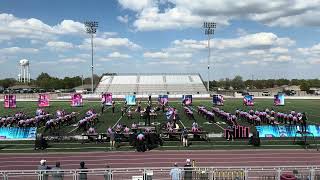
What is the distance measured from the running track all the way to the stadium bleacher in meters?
91.0

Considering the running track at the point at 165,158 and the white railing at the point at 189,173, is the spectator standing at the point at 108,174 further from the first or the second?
the running track at the point at 165,158

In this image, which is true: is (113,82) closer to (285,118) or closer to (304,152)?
(285,118)

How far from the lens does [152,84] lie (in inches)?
5059

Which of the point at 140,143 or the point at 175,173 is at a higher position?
the point at 175,173

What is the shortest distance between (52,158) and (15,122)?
14.4 metres

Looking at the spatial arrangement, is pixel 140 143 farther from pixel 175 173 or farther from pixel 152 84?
pixel 152 84

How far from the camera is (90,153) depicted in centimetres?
2359

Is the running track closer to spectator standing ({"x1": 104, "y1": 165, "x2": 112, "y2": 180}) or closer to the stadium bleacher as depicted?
spectator standing ({"x1": 104, "y1": 165, "x2": 112, "y2": 180})

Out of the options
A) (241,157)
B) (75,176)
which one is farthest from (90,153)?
(75,176)

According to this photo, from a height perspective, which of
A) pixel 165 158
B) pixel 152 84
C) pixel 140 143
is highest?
pixel 152 84

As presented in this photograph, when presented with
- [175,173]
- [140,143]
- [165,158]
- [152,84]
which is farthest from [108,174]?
[152,84]

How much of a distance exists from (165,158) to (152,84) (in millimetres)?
106617

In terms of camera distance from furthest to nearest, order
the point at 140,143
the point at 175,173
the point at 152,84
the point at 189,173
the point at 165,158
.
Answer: the point at 152,84 → the point at 140,143 → the point at 165,158 → the point at 189,173 → the point at 175,173

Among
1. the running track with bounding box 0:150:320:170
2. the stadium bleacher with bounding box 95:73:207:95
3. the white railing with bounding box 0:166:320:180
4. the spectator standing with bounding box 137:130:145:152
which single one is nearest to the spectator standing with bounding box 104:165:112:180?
the white railing with bounding box 0:166:320:180
